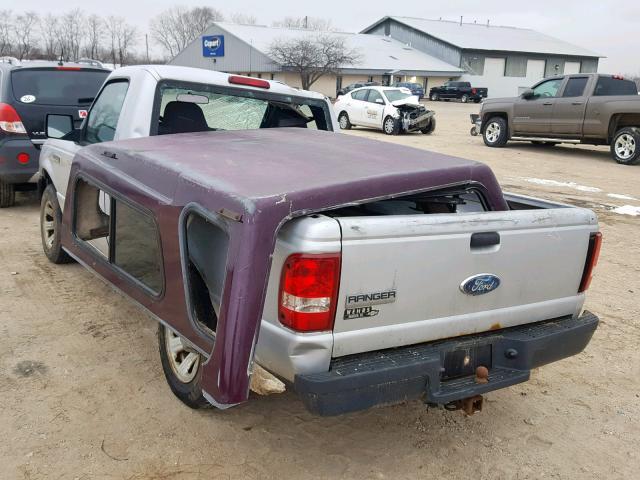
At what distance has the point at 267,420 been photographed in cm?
332

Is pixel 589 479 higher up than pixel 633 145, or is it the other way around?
pixel 633 145

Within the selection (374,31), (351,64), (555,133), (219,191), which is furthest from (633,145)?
(374,31)

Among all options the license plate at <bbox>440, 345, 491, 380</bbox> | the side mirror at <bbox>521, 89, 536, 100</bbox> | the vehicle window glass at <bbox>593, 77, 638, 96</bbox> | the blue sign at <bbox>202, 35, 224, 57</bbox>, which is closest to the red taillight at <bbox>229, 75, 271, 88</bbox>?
the license plate at <bbox>440, 345, 491, 380</bbox>

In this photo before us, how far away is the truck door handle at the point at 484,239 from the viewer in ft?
9.12

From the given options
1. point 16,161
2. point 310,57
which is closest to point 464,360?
point 16,161

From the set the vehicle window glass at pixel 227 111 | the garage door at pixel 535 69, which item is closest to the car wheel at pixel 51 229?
the vehicle window glass at pixel 227 111

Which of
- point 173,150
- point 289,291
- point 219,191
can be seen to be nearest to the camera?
point 289,291

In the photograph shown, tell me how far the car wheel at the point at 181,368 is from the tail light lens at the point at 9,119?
16.2 feet

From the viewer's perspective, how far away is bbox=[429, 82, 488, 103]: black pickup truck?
5016 centimetres

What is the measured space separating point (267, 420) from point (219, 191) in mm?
1355

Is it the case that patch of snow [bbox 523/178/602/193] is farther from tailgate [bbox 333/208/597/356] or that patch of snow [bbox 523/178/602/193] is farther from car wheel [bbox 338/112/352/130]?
car wheel [bbox 338/112/352/130]

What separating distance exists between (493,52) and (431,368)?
215ft

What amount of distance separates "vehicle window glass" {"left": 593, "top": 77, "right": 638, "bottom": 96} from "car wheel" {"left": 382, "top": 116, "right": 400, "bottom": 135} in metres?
6.74

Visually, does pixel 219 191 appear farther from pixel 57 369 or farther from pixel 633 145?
pixel 633 145
